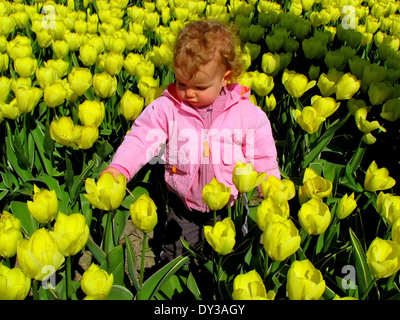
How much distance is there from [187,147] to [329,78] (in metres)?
1.06

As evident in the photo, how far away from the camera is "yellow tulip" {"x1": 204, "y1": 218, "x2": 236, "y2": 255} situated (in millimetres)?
1364

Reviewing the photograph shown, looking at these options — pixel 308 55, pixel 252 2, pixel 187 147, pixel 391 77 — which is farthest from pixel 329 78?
pixel 252 2

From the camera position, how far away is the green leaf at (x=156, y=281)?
152 centimetres

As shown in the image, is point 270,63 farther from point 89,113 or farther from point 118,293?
point 118,293

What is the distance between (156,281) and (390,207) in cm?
84

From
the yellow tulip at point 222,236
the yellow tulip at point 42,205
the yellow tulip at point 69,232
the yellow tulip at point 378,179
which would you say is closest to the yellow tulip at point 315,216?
the yellow tulip at point 222,236

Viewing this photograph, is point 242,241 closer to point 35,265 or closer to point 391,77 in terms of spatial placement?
point 35,265

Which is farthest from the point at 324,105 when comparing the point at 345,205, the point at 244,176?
the point at 244,176

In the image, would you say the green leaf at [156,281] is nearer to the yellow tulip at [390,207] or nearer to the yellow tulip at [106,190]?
the yellow tulip at [106,190]

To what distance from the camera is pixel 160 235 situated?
242 centimetres

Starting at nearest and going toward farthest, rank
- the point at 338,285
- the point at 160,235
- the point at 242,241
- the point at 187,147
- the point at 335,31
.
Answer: the point at 338,285, the point at 242,241, the point at 187,147, the point at 160,235, the point at 335,31

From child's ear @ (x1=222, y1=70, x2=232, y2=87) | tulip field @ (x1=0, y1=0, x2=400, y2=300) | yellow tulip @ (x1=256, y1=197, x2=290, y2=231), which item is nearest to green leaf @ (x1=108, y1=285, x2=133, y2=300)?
tulip field @ (x1=0, y1=0, x2=400, y2=300)

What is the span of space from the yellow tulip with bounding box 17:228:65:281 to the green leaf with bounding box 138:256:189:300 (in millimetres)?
407

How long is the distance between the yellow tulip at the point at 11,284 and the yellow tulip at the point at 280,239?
685 millimetres
